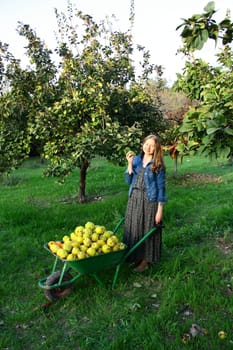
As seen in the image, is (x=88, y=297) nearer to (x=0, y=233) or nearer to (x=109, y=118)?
(x=0, y=233)

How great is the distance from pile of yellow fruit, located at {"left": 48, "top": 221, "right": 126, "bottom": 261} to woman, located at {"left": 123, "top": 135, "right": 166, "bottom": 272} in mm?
485

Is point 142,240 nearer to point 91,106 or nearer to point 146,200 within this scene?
point 146,200

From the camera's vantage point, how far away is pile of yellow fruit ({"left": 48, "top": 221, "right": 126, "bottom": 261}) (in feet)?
12.6

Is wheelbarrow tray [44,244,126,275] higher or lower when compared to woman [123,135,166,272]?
lower

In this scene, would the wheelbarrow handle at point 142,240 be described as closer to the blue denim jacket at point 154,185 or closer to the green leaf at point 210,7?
the blue denim jacket at point 154,185

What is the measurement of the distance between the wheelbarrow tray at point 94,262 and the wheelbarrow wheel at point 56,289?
0.89ft

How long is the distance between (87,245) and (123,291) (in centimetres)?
77

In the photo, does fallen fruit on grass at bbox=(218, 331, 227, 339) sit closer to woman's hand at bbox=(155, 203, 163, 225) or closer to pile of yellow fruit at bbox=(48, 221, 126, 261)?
pile of yellow fruit at bbox=(48, 221, 126, 261)

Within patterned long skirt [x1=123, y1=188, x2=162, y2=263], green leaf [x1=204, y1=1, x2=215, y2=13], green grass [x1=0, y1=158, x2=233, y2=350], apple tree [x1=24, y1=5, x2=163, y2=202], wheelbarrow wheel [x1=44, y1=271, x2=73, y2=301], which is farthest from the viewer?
apple tree [x1=24, y1=5, x2=163, y2=202]

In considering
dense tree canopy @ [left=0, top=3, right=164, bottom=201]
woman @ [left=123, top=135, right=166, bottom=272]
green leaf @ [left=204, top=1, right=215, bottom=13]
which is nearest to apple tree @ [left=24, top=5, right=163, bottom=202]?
dense tree canopy @ [left=0, top=3, right=164, bottom=201]

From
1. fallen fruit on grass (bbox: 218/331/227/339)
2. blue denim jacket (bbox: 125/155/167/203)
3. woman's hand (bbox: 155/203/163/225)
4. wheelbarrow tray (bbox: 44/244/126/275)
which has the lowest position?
fallen fruit on grass (bbox: 218/331/227/339)

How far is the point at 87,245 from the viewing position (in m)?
3.97

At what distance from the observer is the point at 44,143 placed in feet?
25.2

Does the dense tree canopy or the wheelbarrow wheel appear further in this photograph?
the dense tree canopy
